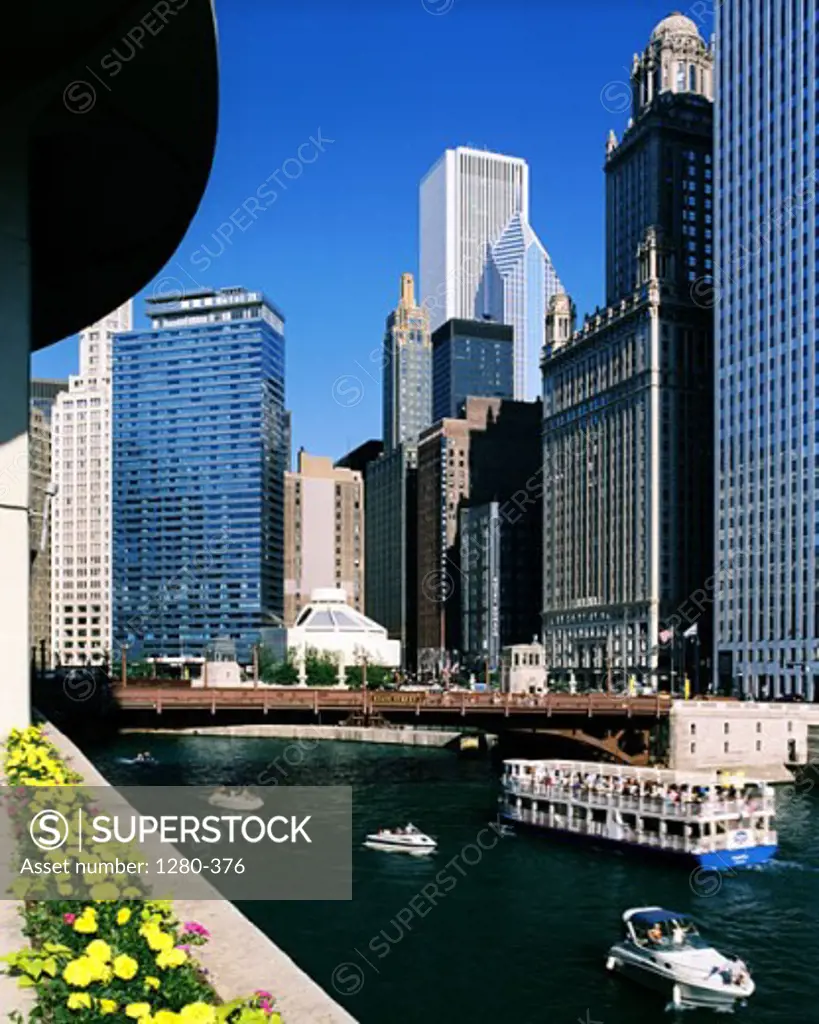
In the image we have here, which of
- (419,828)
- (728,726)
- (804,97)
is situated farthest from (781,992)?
(804,97)

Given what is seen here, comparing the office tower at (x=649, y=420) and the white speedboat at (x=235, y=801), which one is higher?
the office tower at (x=649, y=420)

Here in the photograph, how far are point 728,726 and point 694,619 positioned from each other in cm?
7816

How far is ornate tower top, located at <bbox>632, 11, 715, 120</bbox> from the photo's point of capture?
192000 millimetres

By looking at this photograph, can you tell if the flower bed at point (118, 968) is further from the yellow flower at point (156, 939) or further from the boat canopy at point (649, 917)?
the boat canopy at point (649, 917)

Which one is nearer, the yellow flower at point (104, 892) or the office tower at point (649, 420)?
the yellow flower at point (104, 892)

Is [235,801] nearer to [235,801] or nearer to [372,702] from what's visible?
[235,801]

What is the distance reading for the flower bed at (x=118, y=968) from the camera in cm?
1109

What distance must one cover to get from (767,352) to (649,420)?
2606 centimetres

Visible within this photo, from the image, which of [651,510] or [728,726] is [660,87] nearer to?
[651,510]

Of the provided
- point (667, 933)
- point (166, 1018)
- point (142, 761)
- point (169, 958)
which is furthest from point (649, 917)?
point (142, 761)

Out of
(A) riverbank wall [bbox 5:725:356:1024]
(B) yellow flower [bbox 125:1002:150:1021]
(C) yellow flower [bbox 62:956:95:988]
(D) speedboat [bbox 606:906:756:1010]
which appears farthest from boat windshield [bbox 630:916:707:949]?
(B) yellow flower [bbox 125:1002:150:1021]

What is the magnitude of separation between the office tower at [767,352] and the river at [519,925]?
70.1 m

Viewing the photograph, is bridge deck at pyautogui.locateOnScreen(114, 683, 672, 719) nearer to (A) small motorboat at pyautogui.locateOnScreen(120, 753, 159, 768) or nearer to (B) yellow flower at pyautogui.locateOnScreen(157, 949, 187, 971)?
(A) small motorboat at pyautogui.locateOnScreen(120, 753, 159, 768)

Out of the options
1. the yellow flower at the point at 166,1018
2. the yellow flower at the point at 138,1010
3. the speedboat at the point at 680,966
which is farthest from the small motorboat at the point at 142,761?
the yellow flower at the point at 166,1018
